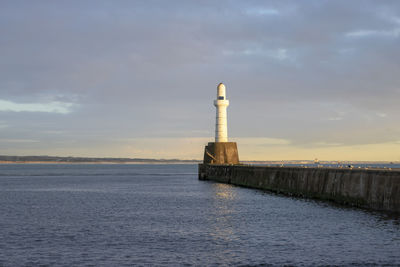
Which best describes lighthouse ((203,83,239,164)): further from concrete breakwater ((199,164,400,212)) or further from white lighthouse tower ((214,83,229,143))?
concrete breakwater ((199,164,400,212))

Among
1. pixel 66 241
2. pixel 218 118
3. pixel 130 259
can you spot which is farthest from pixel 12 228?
pixel 218 118

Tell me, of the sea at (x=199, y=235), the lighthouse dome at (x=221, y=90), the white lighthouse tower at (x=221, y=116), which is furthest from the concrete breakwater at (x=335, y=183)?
the lighthouse dome at (x=221, y=90)

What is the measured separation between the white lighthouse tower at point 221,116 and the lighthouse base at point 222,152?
161cm

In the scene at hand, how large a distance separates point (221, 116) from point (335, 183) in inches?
1506

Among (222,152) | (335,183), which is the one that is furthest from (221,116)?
(335,183)

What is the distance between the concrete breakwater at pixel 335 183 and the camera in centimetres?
3547

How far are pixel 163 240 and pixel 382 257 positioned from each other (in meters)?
10.9

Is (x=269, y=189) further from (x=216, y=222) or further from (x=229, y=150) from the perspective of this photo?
(x=216, y=222)

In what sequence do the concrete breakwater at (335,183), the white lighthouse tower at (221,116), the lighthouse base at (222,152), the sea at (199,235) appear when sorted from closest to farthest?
the sea at (199,235) → the concrete breakwater at (335,183) → the white lighthouse tower at (221,116) → the lighthouse base at (222,152)

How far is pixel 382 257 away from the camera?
21641 millimetres

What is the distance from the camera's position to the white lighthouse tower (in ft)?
264

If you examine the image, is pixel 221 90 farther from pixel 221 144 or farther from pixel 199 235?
pixel 199 235

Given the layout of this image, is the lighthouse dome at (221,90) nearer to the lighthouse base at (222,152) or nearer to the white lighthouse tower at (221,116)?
the white lighthouse tower at (221,116)

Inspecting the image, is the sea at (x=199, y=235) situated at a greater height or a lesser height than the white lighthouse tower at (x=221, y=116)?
lesser
